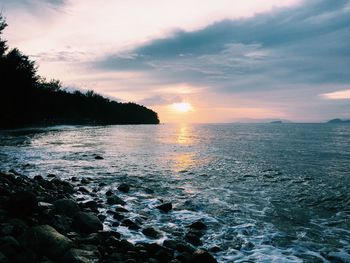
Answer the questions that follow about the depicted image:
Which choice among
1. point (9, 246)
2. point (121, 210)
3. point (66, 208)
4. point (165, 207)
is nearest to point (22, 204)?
point (66, 208)

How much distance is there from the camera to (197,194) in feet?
60.2

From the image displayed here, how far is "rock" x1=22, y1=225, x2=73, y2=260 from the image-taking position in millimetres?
7527

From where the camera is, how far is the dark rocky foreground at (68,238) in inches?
293

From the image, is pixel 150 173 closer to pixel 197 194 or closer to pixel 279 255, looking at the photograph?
pixel 197 194

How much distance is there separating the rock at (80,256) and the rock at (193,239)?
3.80 meters

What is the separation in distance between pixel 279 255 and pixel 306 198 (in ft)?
29.8

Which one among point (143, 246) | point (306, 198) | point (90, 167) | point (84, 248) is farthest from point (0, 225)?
point (90, 167)

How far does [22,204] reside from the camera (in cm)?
984

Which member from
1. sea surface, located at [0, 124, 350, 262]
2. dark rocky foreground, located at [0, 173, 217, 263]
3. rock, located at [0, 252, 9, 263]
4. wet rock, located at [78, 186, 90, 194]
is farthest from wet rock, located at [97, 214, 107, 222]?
rock, located at [0, 252, 9, 263]

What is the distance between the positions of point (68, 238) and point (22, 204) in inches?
88.7

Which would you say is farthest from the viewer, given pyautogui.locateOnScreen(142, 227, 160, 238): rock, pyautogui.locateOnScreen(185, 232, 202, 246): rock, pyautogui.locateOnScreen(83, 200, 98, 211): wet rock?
pyautogui.locateOnScreen(83, 200, 98, 211): wet rock

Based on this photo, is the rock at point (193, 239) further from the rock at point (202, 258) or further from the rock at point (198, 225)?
the rock at point (202, 258)

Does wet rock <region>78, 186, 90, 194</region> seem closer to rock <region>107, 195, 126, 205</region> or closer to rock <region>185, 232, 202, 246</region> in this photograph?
rock <region>107, 195, 126, 205</region>

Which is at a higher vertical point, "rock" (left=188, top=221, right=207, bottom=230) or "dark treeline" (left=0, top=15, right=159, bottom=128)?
"dark treeline" (left=0, top=15, right=159, bottom=128)
